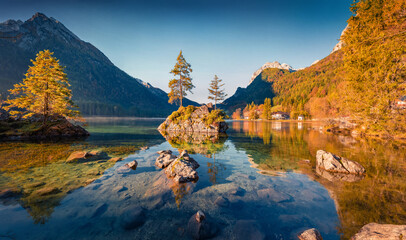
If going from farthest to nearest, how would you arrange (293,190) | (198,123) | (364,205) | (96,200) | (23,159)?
(198,123)
(23,159)
(293,190)
(96,200)
(364,205)

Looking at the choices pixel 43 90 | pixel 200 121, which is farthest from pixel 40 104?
pixel 200 121

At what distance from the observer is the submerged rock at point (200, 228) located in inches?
179

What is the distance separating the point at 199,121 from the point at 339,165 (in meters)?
27.5

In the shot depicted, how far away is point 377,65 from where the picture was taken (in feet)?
45.9

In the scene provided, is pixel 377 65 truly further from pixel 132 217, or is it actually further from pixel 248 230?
pixel 132 217

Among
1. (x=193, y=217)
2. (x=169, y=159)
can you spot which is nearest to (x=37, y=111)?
(x=169, y=159)

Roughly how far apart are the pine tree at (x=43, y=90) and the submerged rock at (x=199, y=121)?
20.6 metres

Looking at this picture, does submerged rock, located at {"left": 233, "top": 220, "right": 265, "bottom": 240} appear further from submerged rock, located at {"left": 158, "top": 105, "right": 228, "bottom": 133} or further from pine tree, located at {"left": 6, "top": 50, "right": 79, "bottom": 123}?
pine tree, located at {"left": 6, "top": 50, "right": 79, "bottom": 123}

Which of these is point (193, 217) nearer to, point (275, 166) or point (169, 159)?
point (169, 159)

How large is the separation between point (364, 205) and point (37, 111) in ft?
117

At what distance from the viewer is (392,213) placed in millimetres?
5523

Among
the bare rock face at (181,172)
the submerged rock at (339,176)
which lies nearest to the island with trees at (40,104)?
the bare rock face at (181,172)

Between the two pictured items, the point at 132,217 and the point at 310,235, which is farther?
the point at 132,217

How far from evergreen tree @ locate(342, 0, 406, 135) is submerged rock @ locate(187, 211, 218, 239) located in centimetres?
936
